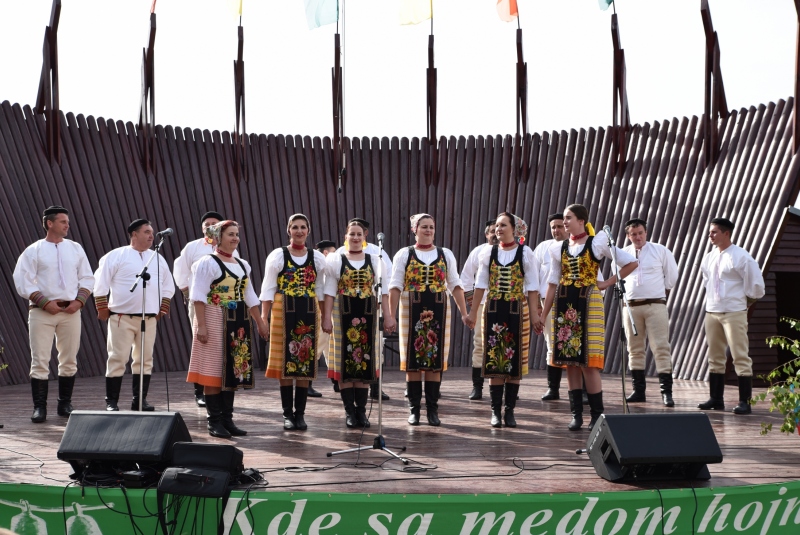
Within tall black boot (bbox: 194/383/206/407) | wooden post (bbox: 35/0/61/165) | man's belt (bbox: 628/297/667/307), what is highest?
wooden post (bbox: 35/0/61/165)

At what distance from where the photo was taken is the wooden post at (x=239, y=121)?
1023 cm

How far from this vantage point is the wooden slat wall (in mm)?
8555

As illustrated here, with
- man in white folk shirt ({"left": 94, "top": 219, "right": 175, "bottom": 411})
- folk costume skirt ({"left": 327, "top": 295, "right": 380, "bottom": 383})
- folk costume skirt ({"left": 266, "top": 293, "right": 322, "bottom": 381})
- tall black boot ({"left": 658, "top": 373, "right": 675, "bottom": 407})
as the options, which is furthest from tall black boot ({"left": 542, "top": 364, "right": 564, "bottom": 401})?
man in white folk shirt ({"left": 94, "top": 219, "right": 175, "bottom": 411})

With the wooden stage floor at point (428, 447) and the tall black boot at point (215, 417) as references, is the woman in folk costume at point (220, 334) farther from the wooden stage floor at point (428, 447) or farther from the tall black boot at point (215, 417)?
the wooden stage floor at point (428, 447)

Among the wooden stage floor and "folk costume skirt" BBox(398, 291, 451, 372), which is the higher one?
"folk costume skirt" BBox(398, 291, 451, 372)

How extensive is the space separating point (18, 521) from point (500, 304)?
10.7 ft

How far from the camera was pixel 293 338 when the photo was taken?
577 cm

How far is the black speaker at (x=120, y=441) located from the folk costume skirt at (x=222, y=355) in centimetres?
134

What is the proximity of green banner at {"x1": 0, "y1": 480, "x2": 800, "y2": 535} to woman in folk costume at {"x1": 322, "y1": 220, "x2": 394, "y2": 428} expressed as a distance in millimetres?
2168

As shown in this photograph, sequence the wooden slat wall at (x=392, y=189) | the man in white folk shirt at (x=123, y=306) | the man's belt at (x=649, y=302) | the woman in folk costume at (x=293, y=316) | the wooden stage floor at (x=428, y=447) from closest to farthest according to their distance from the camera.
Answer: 1. the wooden stage floor at (x=428, y=447)
2. the woman in folk costume at (x=293, y=316)
3. the man in white folk shirt at (x=123, y=306)
4. the man's belt at (x=649, y=302)
5. the wooden slat wall at (x=392, y=189)

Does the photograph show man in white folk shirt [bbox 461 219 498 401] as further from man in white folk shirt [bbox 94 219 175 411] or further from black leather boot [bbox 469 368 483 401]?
man in white folk shirt [bbox 94 219 175 411]

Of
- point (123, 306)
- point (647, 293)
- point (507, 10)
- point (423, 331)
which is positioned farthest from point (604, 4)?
point (123, 306)

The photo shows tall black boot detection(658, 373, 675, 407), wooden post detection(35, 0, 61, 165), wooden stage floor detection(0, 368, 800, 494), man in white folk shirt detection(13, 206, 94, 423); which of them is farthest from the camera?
wooden post detection(35, 0, 61, 165)

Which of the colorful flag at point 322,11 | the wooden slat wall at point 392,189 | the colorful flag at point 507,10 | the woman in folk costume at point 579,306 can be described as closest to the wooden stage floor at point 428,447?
the woman in folk costume at point 579,306
